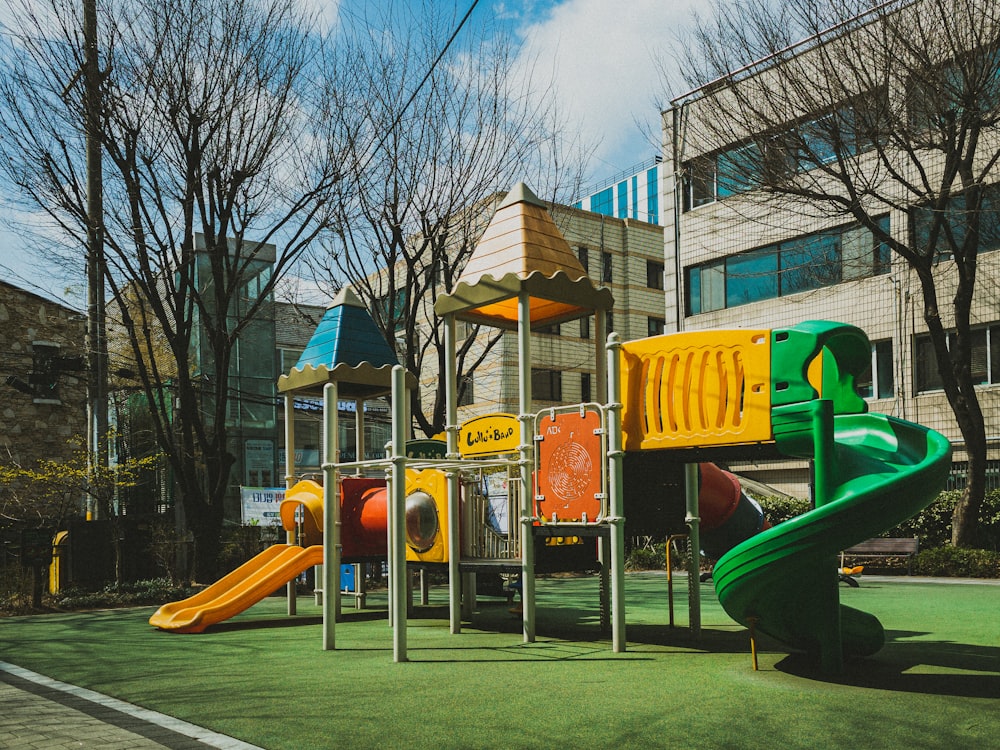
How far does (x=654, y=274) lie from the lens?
4394 centimetres

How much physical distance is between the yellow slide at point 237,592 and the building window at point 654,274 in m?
32.6

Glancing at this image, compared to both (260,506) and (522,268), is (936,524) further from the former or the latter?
(260,506)

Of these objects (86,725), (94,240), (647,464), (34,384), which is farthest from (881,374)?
(34,384)

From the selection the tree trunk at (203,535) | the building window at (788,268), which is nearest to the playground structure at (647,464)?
the tree trunk at (203,535)

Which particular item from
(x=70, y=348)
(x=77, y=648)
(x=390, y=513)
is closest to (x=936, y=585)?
(x=390, y=513)

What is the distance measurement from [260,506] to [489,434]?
9.42m

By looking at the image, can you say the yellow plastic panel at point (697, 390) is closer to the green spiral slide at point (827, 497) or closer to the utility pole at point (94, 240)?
the green spiral slide at point (827, 497)

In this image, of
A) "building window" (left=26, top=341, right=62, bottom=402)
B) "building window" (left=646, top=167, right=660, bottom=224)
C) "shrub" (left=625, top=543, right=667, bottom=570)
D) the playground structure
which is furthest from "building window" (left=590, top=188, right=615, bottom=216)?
the playground structure

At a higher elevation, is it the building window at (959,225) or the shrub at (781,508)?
the building window at (959,225)

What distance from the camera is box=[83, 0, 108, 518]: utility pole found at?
15984 mm

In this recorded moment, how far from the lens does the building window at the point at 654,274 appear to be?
1715 inches

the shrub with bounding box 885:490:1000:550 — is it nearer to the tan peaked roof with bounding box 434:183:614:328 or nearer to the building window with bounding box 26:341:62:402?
the tan peaked roof with bounding box 434:183:614:328

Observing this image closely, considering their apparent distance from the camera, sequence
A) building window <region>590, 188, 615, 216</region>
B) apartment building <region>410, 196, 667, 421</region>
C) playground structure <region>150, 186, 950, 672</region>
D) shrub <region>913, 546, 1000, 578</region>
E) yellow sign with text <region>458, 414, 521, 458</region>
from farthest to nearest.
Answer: building window <region>590, 188, 615, 216</region>, apartment building <region>410, 196, 667, 421</region>, shrub <region>913, 546, 1000, 578</region>, yellow sign with text <region>458, 414, 521, 458</region>, playground structure <region>150, 186, 950, 672</region>

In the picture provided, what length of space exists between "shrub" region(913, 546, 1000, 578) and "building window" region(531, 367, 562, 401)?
21157 mm
